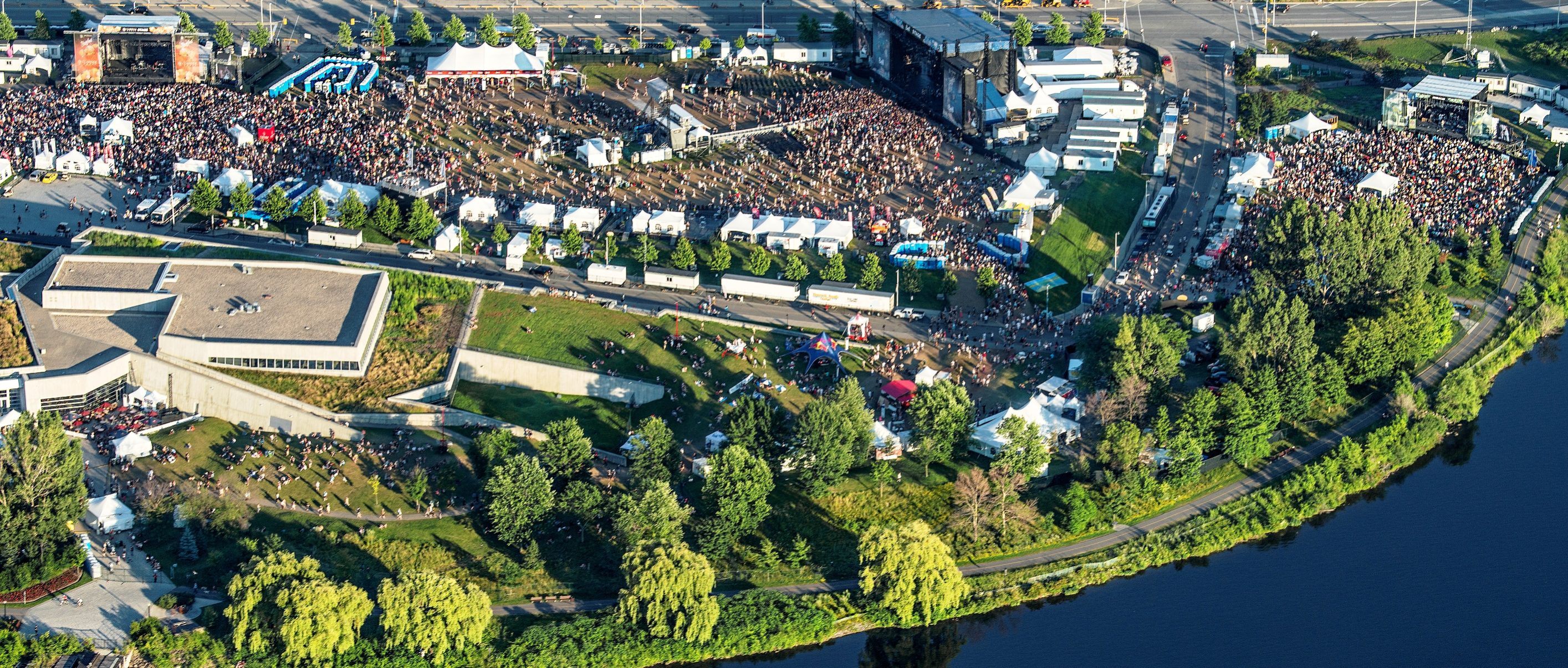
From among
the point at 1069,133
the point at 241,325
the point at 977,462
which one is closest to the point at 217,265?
the point at 241,325

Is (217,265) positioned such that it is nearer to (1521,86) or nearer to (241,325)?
(241,325)

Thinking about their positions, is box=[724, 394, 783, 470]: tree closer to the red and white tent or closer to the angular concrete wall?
the angular concrete wall

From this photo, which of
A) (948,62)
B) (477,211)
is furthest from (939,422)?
(948,62)

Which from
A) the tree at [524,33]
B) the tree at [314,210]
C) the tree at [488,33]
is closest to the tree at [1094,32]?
the tree at [524,33]

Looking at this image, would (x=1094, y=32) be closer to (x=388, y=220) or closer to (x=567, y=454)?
(x=388, y=220)

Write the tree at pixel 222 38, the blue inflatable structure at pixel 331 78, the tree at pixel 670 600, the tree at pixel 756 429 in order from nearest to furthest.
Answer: the tree at pixel 670 600 → the tree at pixel 756 429 → the blue inflatable structure at pixel 331 78 → the tree at pixel 222 38

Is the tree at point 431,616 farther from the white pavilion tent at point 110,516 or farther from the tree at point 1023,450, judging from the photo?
the tree at point 1023,450
